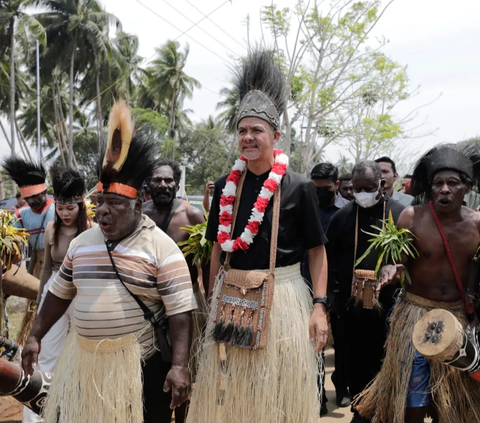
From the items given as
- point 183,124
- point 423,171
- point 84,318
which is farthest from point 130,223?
point 183,124

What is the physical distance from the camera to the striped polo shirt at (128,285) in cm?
289

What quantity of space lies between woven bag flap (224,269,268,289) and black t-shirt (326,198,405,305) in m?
1.99

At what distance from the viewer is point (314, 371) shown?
3141 mm

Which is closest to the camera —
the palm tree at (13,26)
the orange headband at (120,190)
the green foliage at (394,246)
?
the orange headband at (120,190)

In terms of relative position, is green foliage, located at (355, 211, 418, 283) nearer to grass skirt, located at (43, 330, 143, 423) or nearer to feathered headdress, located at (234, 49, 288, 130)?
feathered headdress, located at (234, 49, 288, 130)

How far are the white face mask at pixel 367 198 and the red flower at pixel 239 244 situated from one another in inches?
79.9

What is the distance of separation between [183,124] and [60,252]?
149 ft

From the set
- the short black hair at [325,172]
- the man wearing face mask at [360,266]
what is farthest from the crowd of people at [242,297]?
the short black hair at [325,172]

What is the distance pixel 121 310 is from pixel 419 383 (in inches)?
88.5

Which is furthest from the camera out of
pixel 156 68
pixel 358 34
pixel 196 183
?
pixel 196 183

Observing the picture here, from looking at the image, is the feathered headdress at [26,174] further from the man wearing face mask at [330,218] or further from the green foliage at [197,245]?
the man wearing face mask at [330,218]

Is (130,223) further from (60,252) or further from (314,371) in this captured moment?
(60,252)

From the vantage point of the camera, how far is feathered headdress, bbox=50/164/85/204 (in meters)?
4.54

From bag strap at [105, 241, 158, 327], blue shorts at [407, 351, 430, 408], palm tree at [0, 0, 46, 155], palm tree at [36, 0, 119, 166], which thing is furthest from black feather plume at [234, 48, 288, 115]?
palm tree at [36, 0, 119, 166]
